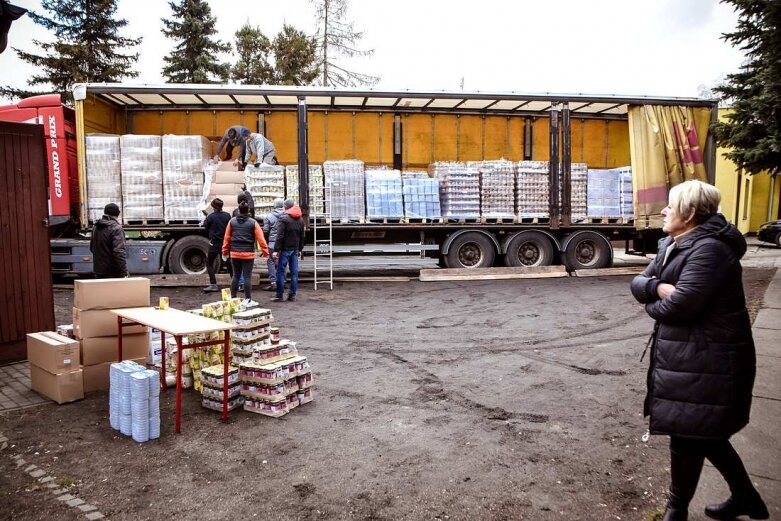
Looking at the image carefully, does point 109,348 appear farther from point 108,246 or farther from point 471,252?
point 471,252

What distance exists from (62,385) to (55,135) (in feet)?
29.4

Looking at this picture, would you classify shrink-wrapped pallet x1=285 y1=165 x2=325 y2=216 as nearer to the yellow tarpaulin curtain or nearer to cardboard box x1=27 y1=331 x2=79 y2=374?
the yellow tarpaulin curtain

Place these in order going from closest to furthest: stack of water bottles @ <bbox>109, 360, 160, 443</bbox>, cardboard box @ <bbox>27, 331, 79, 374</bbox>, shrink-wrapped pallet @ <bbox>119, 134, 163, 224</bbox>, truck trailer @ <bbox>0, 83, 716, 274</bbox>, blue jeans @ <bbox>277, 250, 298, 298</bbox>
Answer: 1. stack of water bottles @ <bbox>109, 360, 160, 443</bbox>
2. cardboard box @ <bbox>27, 331, 79, 374</bbox>
3. blue jeans @ <bbox>277, 250, 298, 298</bbox>
4. shrink-wrapped pallet @ <bbox>119, 134, 163, 224</bbox>
5. truck trailer @ <bbox>0, 83, 716, 274</bbox>

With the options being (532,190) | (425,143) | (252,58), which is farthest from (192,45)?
(532,190)

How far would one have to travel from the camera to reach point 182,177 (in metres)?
13.2

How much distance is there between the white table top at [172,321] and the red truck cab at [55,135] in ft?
27.2

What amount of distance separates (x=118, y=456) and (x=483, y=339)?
5.11 metres

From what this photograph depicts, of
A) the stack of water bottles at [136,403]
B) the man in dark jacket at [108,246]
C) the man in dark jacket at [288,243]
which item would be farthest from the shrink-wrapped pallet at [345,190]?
the stack of water bottles at [136,403]

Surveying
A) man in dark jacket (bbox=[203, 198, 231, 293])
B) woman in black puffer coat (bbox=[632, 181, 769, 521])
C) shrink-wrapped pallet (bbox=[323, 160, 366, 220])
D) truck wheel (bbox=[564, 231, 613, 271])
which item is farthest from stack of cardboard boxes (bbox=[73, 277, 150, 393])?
truck wheel (bbox=[564, 231, 613, 271])

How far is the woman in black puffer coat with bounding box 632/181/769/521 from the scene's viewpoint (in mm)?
2891

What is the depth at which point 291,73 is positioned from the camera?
28219 millimetres

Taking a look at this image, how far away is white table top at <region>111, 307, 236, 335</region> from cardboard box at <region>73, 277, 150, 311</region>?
130mm

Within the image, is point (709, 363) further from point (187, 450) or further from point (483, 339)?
point (483, 339)

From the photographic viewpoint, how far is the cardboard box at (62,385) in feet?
17.9
